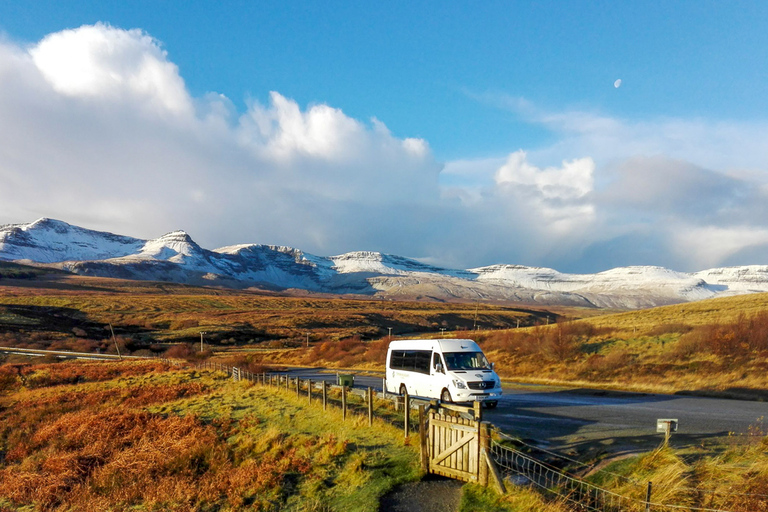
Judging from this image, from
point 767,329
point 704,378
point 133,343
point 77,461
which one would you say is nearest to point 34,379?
point 77,461

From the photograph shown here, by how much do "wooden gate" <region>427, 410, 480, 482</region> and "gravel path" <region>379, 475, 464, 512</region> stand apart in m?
0.23

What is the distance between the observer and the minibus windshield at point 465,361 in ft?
58.5

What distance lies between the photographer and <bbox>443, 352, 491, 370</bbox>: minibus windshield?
17.8m

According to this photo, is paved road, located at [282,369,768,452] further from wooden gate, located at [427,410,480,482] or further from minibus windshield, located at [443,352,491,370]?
wooden gate, located at [427,410,480,482]

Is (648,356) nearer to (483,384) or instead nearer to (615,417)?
(615,417)

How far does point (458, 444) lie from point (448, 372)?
6.89 meters

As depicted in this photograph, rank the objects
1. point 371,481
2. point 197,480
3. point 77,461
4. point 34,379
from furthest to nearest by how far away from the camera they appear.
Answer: point 34,379 < point 77,461 < point 197,480 < point 371,481

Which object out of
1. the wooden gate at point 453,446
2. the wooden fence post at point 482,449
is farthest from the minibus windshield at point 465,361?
the wooden fence post at point 482,449

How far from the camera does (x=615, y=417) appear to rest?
15.9m

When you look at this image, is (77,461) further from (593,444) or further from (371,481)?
(593,444)

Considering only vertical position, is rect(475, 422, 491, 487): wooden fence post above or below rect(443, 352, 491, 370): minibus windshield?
below

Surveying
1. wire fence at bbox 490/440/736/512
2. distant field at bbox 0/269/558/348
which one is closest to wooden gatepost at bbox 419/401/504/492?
wire fence at bbox 490/440/736/512

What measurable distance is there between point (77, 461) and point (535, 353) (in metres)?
30.1

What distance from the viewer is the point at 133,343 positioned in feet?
222
